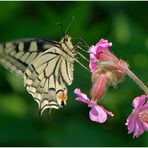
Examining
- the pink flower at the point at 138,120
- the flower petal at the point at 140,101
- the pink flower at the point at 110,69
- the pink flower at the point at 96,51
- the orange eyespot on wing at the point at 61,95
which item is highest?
the pink flower at the point at 96,51

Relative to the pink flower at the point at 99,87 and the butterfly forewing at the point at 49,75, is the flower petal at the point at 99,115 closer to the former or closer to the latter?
the pink flower at the point at 99,87

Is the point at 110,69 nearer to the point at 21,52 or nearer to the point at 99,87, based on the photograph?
the point at 99,87

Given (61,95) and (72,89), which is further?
(72,89)

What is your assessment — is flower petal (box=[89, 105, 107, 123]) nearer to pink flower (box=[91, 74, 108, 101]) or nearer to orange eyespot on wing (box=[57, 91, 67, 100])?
pink flower (box=[91, 74, 108, 101])

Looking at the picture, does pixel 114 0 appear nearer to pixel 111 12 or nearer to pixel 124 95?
pixel 111 12

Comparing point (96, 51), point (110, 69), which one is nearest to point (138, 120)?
point (110, 69)

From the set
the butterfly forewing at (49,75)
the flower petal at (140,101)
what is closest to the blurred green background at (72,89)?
the butterfly forewing at (49,75)
